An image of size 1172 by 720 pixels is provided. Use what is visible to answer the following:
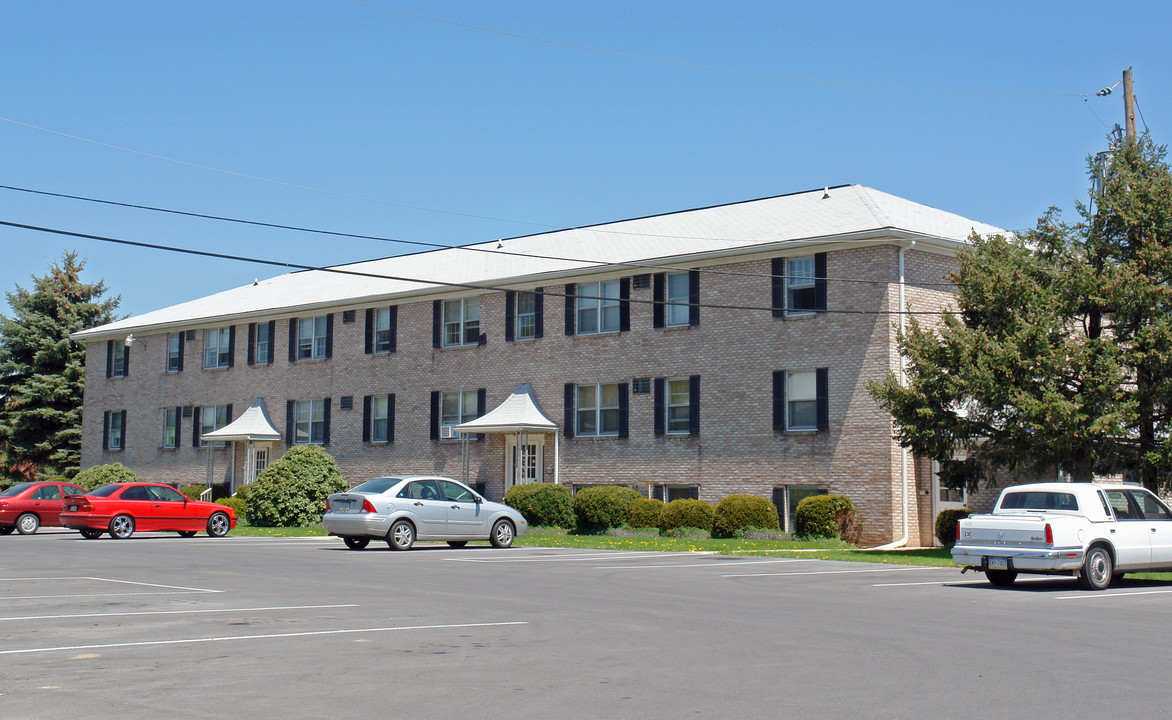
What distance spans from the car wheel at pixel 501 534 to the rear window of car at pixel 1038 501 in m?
11.0

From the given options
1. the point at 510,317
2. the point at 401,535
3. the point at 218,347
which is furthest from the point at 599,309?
the point at 218,347

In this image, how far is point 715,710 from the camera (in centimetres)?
764

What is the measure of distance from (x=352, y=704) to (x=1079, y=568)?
497 inches

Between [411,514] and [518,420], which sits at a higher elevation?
[518,420]

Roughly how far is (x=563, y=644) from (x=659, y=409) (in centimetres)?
2317

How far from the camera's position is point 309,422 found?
43.2m

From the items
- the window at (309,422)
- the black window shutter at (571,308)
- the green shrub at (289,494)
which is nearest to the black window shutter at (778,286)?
the black window shutter at (571,308)

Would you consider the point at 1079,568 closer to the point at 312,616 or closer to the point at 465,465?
the point at 312,616

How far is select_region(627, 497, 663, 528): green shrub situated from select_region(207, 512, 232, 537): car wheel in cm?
1075

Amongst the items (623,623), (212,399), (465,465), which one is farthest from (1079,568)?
(212,399)

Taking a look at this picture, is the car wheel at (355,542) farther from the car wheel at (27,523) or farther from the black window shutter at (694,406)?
the car wheel at (27,523)

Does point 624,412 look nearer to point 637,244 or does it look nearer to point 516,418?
point 516,418

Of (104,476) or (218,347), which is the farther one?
(218,347)

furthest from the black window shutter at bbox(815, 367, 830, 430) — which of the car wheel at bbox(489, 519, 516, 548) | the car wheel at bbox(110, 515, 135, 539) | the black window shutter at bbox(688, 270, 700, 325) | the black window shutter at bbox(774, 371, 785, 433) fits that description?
the car wheel at bbox(110, 515, 135, 539)
